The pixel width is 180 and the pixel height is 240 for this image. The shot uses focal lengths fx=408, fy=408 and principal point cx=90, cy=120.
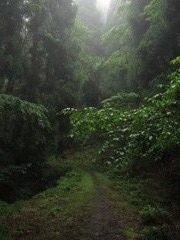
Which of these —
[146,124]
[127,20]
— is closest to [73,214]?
[146,124]

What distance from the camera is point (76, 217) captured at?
12.4m

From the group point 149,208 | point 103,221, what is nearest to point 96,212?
point 103,221

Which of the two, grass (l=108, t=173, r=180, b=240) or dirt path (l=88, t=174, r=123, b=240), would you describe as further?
grass (l=108, t=173, r=180, b=240)

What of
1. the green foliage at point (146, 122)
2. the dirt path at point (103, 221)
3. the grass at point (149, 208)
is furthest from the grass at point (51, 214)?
the green foliage at point (146, 122)

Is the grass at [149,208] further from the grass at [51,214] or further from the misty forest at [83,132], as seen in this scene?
the grass at [51,214]

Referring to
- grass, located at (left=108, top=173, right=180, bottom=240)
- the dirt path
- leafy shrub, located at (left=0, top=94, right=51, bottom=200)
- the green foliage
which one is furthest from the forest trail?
the green foliage

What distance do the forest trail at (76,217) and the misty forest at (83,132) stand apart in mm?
34

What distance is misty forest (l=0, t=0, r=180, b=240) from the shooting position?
333 inches

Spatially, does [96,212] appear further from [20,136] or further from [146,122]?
[20,136]

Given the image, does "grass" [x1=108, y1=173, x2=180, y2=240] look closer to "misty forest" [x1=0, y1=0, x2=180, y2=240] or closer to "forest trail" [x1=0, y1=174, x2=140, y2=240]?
"misty forest" [x1=0, y1=0, x2=180, y2=240]

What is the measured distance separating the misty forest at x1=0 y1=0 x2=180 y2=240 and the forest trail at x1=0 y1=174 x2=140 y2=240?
0.11 ft

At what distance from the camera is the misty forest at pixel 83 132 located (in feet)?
27.8

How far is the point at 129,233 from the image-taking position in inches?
436

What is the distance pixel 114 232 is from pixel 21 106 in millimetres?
4798
